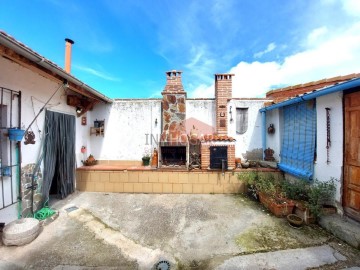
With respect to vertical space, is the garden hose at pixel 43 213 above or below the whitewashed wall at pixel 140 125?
below

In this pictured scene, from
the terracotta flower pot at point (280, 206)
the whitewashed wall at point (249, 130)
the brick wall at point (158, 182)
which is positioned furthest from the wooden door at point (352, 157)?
the whitewashed wall at point (249, 130)

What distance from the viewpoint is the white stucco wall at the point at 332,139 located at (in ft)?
12.2

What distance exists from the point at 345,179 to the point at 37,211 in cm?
691

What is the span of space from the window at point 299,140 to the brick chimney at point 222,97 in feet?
6.54

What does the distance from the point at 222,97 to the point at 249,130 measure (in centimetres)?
175

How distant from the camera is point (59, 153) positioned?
493cm

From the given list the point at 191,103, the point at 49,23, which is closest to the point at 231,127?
the point at 191,103

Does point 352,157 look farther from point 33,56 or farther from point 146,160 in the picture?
point 33,56

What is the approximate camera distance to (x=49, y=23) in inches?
222

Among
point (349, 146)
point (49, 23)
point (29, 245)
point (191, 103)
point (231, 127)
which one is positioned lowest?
point (29, 245)

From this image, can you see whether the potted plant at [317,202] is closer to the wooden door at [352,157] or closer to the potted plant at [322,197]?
the potted plant at [322,197]

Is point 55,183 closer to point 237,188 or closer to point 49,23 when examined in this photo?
point 49,23

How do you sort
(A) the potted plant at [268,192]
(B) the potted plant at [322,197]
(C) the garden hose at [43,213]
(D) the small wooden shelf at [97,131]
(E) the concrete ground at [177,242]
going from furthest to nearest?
1. (D) the small wooden shelf at [97,131]
2. (A) the potted plant at [268,192]
3. (C) the garden hose at [43,213]
4. (B) the potted plant at [322,197]
5. (E) the concrete ground at [177,242]

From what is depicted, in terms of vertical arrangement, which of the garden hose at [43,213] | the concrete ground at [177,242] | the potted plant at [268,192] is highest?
the potted plant at [268,192]
